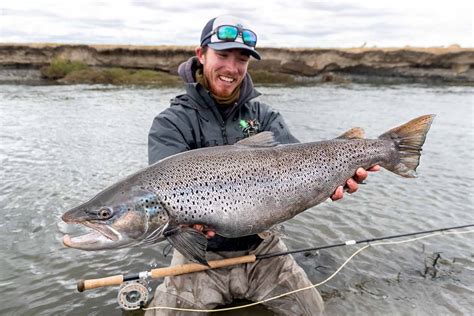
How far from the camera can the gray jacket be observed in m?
3.36

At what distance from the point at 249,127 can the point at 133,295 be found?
1.88 m

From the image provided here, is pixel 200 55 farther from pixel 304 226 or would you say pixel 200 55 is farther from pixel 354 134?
pixel 304 226

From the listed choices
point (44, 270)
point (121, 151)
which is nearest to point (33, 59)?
point (121, 151)

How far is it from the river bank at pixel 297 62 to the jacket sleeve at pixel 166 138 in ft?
107

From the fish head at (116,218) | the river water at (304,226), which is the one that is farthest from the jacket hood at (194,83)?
the river water at (304,226)

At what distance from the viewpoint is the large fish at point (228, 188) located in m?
2.61

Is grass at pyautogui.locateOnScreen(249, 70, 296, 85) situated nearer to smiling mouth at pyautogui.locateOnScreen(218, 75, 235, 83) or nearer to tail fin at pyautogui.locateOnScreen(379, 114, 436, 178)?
smiling mouth at pyautogui.locateOnScreen(218, 75, 235, 83)

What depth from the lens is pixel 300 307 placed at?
3658 mm

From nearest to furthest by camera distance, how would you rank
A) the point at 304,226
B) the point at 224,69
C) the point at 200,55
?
the point at 224,69
the point at 200,55
the point at 304,226

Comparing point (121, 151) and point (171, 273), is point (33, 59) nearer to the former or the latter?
point (121, 151)

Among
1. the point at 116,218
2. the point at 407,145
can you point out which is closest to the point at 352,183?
the point at 407,145

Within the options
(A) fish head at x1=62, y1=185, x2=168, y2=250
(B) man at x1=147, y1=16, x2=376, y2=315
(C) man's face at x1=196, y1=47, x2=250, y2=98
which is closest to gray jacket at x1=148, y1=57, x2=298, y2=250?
(B) man at x1=147, y1=16, x2=376, y2=315

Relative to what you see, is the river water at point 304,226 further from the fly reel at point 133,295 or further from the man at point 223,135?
the man at point 223,135

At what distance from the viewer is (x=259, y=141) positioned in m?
3.24
